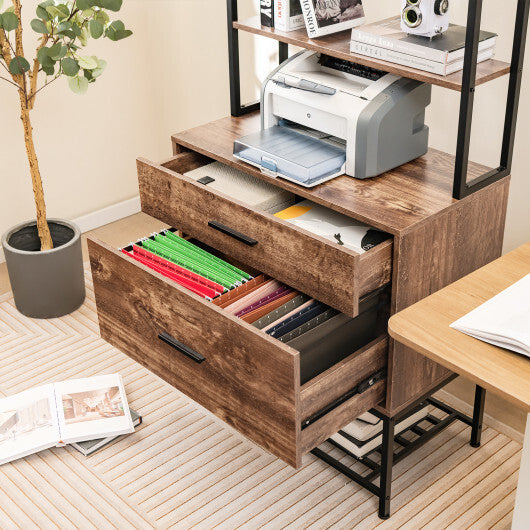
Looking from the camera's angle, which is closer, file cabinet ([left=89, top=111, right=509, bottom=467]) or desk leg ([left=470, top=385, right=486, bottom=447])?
file cabinet ([left=89, top=111, right=509, bottom=467])

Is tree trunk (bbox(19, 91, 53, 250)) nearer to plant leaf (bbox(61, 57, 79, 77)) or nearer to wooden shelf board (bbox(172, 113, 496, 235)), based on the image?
plant leaf (bbox(61, 57, 79, 77))

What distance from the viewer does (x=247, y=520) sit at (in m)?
1.88

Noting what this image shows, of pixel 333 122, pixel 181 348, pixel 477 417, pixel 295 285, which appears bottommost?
pixel 477 417

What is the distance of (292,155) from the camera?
5.74 ft

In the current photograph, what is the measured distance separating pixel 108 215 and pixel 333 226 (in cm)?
161

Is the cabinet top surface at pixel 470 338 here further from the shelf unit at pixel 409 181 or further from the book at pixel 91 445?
the book at pixel 91 445

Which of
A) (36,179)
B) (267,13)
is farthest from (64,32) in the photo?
(267,13)

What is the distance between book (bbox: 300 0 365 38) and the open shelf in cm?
2

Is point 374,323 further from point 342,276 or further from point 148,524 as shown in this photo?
point 148,524

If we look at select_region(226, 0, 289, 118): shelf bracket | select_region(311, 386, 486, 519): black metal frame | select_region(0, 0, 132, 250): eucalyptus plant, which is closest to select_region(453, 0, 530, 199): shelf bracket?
select_region(311, 386, 486, 519): black metal frame

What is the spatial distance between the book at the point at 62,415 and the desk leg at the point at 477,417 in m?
0.85

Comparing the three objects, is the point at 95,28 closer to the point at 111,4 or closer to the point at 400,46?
the point at 111,4

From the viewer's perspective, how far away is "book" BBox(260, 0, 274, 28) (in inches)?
71.9

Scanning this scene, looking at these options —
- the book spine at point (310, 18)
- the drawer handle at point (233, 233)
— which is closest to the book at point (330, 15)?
the book spine at point (310, 18)
